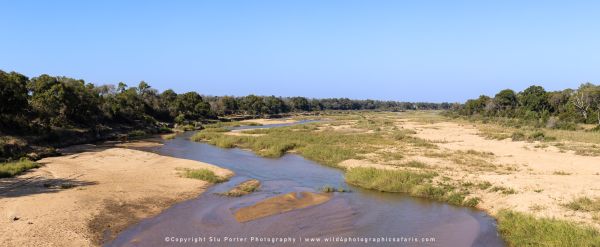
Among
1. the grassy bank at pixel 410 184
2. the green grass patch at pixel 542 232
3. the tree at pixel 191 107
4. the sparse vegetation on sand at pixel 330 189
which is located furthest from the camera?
the tree at pixel 191 107

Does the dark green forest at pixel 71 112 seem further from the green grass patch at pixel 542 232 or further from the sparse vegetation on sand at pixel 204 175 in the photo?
the green grass patch at pixel 542 232

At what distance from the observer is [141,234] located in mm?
17016

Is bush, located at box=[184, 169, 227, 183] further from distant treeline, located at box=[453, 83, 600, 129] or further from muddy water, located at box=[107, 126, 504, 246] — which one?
distant treeline, located at box=[453, 83, 600, 129]

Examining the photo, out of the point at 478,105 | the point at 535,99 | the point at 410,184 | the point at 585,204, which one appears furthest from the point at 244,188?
the point at 478,105

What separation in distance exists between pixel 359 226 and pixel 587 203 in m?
10.3

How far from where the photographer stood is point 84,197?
2122 cm

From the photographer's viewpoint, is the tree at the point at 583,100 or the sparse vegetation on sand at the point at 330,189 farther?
the tree at the point at 583,100

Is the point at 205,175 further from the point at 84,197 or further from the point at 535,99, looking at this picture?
the point at 535,99

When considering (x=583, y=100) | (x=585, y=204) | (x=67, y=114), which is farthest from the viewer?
(x=583, y=100)

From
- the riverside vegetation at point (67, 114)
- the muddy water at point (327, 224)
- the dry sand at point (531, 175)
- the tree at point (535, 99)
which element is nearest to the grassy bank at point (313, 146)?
the dry sand at point (531, 175)

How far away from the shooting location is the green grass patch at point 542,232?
A: 47.0 feet

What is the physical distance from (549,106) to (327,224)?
91.4 m

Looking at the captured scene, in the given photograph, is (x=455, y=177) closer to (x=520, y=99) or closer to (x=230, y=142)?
(x=230, y=142)

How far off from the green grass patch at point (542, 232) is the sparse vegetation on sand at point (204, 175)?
688 inches
